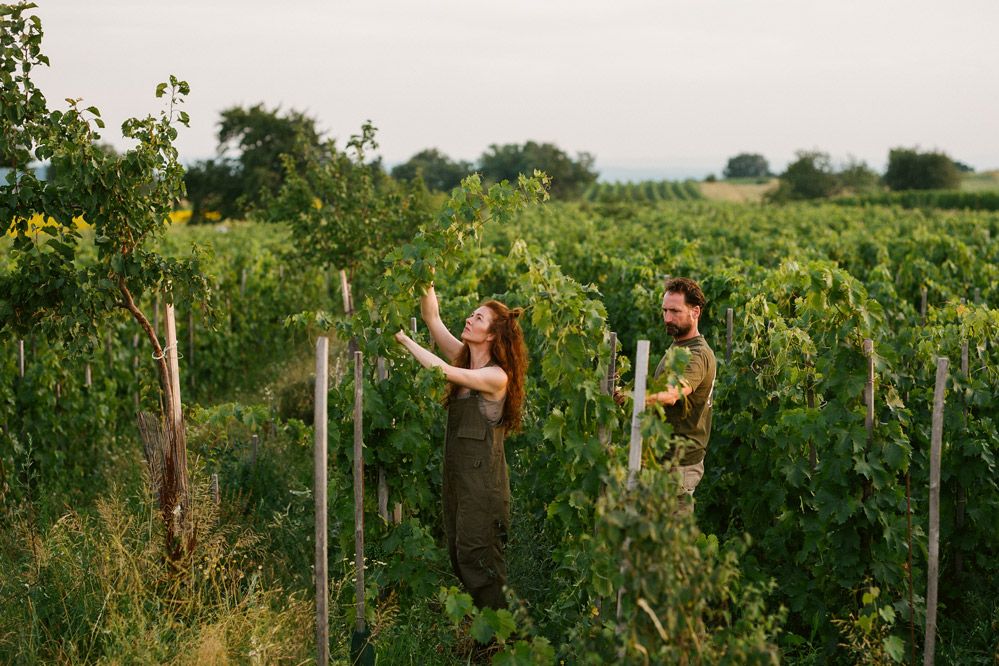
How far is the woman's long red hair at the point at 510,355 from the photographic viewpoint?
4.65 metres

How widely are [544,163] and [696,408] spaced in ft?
214

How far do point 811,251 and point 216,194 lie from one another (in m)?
35.5

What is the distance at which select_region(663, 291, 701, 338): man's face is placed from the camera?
453 cm

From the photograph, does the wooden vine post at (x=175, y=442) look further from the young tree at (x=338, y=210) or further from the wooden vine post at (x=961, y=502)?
the young tree at (x=338, y=210)

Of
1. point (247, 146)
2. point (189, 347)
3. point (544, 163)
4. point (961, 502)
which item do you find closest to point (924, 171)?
point (544, 163)

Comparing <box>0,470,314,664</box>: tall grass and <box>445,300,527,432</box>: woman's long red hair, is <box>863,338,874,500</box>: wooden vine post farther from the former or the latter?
<box>0,470,314,664</box>: tall grass

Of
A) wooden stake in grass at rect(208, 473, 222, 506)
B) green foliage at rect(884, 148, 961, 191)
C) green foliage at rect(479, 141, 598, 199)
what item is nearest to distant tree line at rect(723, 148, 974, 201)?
green foliage at rect(884, 148, 961, 191)

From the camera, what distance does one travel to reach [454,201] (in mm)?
4586

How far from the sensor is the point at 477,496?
4672 millimetres

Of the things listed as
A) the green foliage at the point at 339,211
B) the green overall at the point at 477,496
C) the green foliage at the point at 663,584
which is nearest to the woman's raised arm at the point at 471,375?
the green overall at the point at 477,496

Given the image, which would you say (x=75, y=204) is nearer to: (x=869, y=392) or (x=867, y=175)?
(x=869, y=392)

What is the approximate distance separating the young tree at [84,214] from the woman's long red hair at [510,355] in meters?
1.71

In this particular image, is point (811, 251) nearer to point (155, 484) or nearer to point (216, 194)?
point (155, 484)

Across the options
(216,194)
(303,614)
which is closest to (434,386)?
(303,614)
